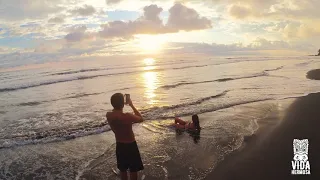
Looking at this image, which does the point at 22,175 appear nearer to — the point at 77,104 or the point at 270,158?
the point at 270,158

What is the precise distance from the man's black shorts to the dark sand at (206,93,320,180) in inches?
82.2

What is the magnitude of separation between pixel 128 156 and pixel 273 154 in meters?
4.27

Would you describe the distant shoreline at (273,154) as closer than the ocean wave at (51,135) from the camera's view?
Yes

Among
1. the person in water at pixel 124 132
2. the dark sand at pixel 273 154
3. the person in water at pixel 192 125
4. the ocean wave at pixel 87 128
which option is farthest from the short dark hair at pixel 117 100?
the ocean wave at pixel 87 128

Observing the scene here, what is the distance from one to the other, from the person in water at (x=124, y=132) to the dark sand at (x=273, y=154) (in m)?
2.16

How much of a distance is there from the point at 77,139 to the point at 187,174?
520cm

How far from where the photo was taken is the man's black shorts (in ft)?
16.6

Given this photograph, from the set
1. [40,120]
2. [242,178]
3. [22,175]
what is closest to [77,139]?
[22,175]

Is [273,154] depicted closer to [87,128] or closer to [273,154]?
[273,154]

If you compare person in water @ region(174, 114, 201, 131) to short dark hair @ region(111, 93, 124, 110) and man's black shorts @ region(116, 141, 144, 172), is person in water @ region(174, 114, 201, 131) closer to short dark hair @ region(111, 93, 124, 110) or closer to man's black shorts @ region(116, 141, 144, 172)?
man's black shorts @ region(116, 141, 144, 172)

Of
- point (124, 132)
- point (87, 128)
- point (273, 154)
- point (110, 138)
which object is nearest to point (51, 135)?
point (87, 128)

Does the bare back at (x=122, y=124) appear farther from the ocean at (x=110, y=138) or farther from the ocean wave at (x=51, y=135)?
the ocean wave at (x=51, y=135)

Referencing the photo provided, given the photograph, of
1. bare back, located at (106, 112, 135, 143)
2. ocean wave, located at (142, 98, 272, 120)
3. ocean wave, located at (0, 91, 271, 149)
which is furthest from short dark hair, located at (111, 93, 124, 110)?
ocean wave, located at (142, 98, 272, 120)

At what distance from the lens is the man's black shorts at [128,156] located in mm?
5062
